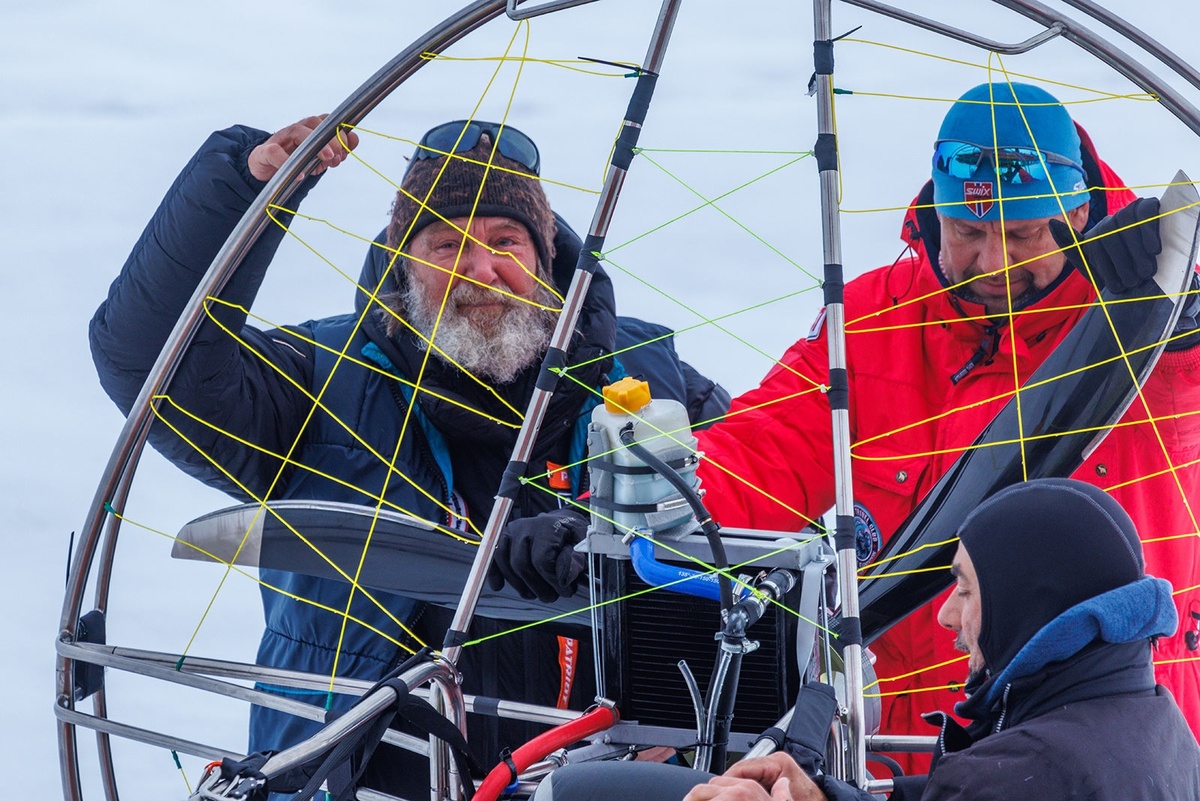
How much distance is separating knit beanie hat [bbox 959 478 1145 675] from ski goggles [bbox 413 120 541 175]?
1.36 meters

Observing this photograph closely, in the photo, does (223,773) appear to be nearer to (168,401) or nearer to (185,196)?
(168,401)

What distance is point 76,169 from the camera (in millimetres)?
6383

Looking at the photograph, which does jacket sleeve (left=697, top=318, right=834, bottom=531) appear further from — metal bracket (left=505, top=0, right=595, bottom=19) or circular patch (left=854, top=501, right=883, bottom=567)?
metal bracket (left=505, top=0, right=595, bottom=19)

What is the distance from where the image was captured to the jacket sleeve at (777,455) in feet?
7.72

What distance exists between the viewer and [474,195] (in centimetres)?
→ 265

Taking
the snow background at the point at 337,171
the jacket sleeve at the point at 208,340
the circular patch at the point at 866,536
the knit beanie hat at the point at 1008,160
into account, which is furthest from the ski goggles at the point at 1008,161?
the snow background at the point at 337,171

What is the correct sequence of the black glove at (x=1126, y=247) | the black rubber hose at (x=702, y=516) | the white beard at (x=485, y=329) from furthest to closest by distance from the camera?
the white beard at (x=485, y=329)
the black glove at (x=1126, y=247)
the black rubber hose at (x=702, y=516)

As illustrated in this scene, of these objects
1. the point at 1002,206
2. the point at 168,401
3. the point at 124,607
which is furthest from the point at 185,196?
the point at 124,607

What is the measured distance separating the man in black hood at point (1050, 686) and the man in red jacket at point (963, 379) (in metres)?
0.42

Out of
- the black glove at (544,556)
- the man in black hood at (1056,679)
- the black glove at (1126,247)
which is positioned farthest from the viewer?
the black glove at (544,556)

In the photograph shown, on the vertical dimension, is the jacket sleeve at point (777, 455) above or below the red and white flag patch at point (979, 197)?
below

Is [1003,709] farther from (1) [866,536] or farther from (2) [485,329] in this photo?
(2) [485,329]

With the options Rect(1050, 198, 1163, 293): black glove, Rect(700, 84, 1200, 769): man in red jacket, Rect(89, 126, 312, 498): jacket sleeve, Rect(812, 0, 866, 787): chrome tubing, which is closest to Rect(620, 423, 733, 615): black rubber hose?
Rect(812, 0, 866, 787): chrome tubing

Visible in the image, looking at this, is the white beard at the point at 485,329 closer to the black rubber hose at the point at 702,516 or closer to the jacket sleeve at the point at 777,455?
the jacket sleeve at the point at 777,455
